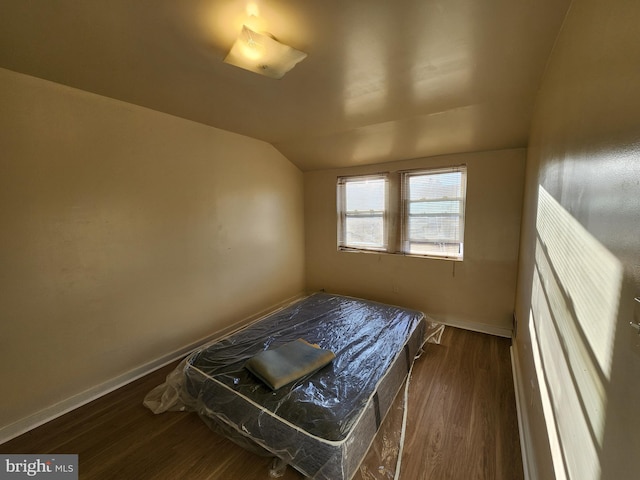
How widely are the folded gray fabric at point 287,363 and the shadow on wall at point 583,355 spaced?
129 centimetres

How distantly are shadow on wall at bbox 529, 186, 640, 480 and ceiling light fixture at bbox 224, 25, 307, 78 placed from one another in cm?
158

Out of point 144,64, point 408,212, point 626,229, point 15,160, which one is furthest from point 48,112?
point 408,212

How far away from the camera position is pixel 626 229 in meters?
0.56

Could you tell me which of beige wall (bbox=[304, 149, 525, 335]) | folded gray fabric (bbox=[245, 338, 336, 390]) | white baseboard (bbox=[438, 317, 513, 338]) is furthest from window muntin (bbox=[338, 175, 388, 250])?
folded gray fabric (bbox=[245, 338, 336, 390])

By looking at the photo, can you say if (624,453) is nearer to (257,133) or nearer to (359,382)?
(359,382)

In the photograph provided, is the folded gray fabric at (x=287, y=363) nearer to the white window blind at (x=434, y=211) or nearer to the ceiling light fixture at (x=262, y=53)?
the ceiling light fixture at (x=262, y=53)

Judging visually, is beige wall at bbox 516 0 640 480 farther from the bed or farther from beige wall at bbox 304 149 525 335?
beige wall at bbox 304 149 525 335

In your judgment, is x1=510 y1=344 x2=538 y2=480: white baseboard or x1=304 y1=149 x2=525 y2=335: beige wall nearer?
x1=510 y1=344 x2=538 y2=480: white baseboard

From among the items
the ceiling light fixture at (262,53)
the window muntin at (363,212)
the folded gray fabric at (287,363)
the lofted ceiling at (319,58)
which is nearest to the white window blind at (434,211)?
the window muntin at (363,212)

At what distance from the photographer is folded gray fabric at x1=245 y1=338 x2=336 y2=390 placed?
169 cm

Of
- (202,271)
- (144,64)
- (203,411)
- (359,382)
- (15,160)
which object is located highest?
(144,64)

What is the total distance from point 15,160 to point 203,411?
216 cm

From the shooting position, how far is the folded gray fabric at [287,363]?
66.7 inches

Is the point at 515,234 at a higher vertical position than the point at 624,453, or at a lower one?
higher
